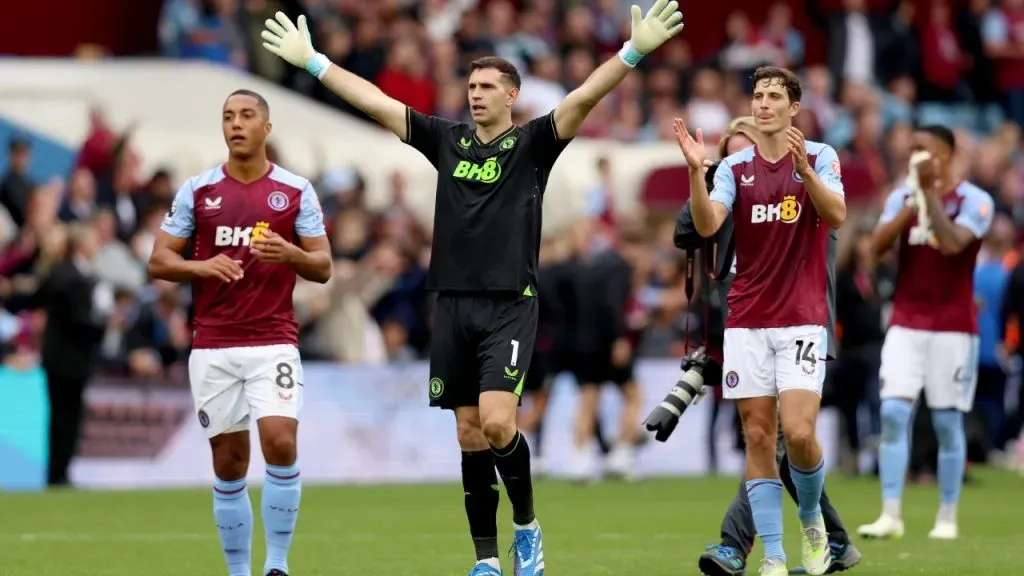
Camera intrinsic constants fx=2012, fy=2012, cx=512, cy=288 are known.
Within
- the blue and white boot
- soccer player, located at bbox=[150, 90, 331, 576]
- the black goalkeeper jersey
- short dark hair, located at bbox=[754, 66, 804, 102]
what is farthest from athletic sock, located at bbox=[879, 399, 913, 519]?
soccer player, located at bbox=[150, 90, 331, 576]

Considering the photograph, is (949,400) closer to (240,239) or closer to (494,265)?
(494,265)

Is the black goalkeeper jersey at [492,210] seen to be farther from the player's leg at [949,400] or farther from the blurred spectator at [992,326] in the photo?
the blurred spectator at [992,326]

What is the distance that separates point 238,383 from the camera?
10586 millimetres

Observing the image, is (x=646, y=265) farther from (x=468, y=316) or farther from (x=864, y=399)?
(x=468, y=316)

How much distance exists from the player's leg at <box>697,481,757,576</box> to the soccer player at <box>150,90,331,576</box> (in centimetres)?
228

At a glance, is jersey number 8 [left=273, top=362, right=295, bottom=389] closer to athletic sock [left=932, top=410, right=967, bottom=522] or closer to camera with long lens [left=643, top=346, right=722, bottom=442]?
camera with long lens [left=643, top=346, right=722, bottom=442]

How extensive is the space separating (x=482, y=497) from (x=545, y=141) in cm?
190

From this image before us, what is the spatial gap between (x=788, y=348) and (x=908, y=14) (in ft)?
73.7

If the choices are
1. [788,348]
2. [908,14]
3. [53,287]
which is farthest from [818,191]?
[908,14]

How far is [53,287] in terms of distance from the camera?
19734 mm

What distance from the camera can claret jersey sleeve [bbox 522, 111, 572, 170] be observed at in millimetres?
10578

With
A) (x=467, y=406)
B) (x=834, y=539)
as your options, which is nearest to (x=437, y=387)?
(x=467, y=406)

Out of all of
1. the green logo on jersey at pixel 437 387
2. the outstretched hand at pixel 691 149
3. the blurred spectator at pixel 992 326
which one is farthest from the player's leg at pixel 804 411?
the blurred spectator at pixel 992 326

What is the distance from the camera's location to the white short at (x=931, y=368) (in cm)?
1407
